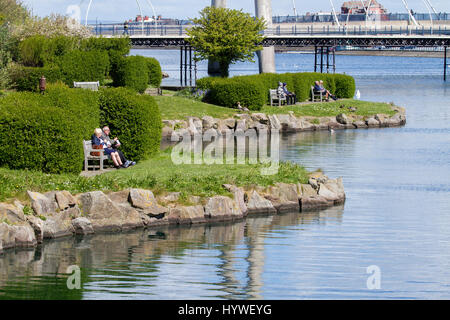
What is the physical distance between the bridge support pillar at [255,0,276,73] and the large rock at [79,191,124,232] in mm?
64913

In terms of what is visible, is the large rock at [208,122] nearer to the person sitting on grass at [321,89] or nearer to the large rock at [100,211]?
the person sitting on grass at [321,89]

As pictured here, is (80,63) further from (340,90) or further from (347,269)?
(347,269)

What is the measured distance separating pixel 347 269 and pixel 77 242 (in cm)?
580

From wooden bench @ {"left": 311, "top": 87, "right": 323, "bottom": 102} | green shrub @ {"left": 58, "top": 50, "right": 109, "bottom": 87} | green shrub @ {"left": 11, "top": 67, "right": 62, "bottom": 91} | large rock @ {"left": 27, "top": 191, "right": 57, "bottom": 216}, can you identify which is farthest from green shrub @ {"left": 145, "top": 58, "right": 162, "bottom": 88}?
large rock @ {"left": 27, "top": 191, "right": 57, "bottom": 216}

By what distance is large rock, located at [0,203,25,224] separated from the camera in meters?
18.0

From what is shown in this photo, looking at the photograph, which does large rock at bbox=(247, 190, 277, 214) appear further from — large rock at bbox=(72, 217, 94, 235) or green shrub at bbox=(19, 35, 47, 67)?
green shrub at bbox=(19, 35, 47, 67)

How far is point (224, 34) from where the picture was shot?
54.4 meters

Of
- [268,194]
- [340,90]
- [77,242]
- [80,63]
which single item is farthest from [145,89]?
[77,242]

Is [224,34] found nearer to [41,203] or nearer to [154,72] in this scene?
[154,72]

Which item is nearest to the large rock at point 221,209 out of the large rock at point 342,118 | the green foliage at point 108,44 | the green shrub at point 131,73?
the large rock at point 342,118

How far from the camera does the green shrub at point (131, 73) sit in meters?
49.8

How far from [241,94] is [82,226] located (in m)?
28.9

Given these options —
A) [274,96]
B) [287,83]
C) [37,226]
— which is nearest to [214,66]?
[287,83]

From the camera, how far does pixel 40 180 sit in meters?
20.5
